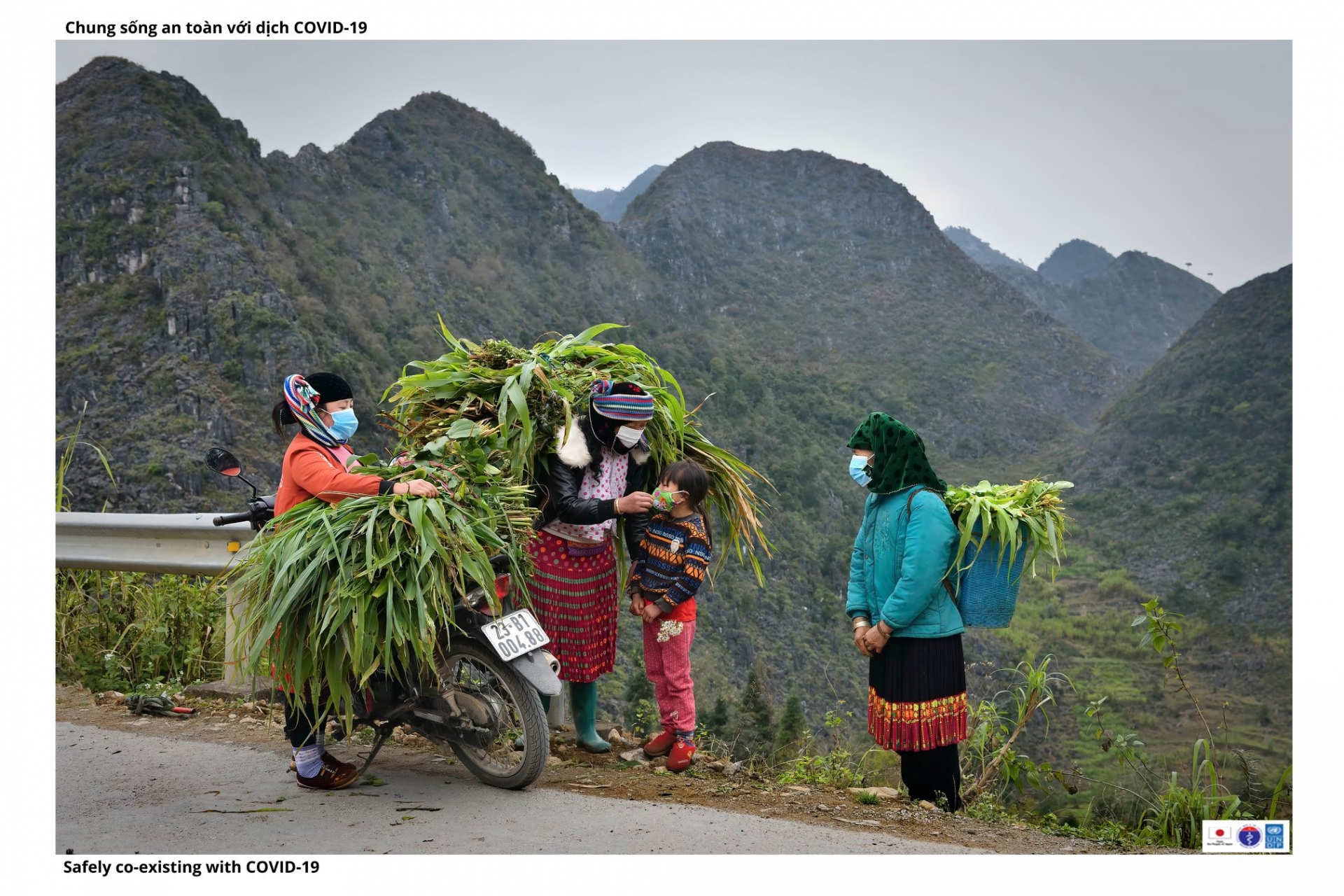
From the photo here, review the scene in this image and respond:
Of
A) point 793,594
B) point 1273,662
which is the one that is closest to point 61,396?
point 793,594

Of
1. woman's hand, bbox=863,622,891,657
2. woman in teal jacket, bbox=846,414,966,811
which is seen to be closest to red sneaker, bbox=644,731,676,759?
woman in teal jacket, bbox=846,414,966,811

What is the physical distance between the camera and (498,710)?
387 cm

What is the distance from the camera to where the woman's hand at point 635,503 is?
4.14 meters

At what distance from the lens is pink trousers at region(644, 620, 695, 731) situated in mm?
4348

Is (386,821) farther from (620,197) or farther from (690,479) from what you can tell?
(620,197)

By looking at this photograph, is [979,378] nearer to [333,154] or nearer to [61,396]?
[333,154]

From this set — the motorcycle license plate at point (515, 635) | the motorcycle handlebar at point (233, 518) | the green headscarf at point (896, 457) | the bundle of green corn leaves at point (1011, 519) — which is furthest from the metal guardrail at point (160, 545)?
the bundle of green corn leaves at point (1011, 519)

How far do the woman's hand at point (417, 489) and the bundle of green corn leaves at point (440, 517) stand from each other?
0.03m

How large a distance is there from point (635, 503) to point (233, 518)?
1894 millimetres

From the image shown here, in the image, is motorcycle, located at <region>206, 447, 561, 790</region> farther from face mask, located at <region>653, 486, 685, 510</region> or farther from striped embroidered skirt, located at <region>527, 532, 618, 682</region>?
face mask, located at <region>653, 486, 685, 510</region>

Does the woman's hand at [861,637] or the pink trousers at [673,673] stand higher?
the woman's hand at [861,637]

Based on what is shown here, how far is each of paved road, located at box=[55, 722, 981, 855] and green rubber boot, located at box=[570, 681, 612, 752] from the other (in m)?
0.65

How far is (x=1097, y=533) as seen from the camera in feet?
172

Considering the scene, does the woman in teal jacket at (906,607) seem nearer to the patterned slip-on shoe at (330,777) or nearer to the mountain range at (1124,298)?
the patterned slip-on shoe at (330,777)
